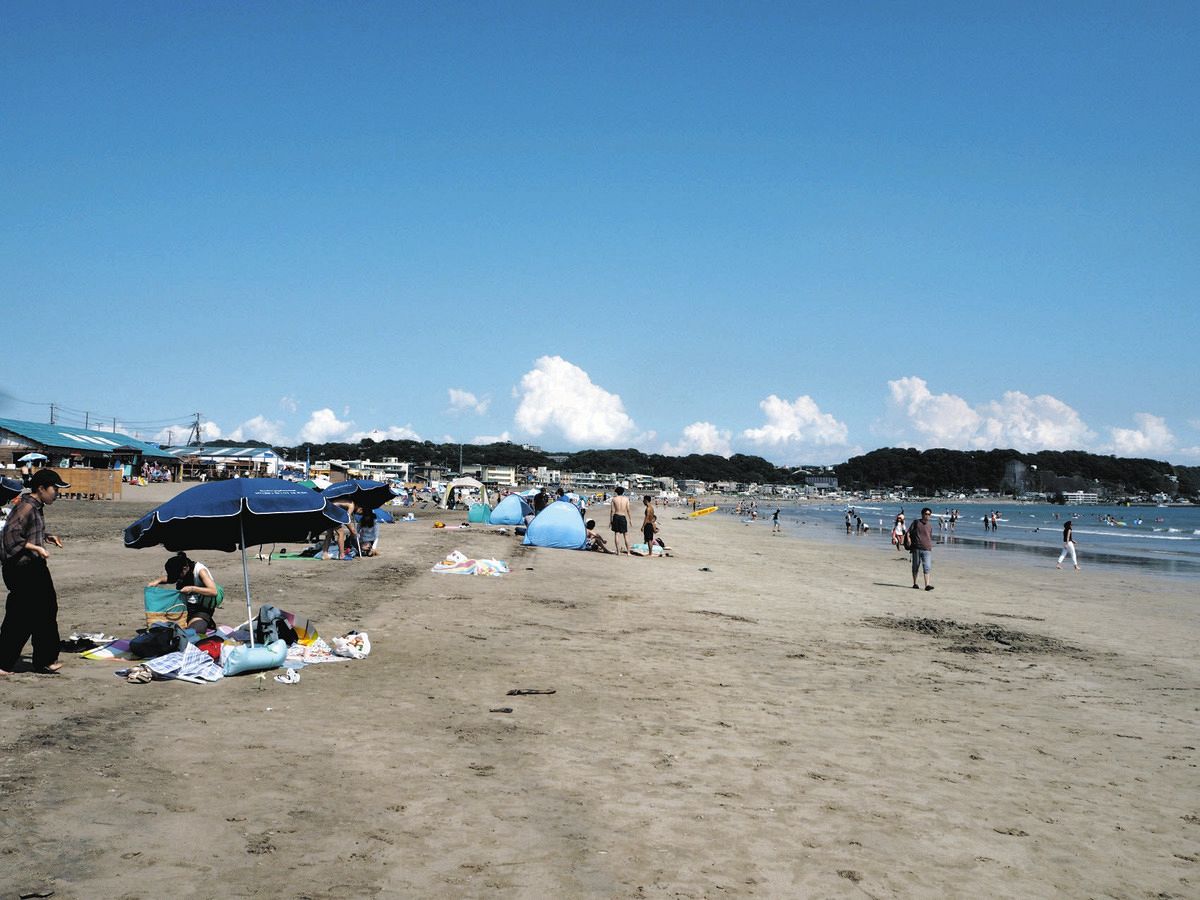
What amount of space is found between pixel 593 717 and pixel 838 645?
5.53 meters

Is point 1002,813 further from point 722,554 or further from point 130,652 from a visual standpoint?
point 722,554

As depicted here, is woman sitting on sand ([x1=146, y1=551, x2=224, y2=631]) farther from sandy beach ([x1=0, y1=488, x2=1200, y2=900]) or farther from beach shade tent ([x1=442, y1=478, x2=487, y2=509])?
beach shade tent ([x1=442, y1=478, x2=487, y2=509])

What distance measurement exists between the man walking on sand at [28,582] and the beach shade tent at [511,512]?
27875 mm

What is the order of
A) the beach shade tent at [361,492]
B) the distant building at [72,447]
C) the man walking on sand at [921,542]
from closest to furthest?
the beach shade tent at [361,492]
the man walking on sand at [921,542]
the distant building at [72,447]

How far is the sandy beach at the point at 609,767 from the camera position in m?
4.42

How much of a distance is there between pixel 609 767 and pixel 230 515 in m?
4.74

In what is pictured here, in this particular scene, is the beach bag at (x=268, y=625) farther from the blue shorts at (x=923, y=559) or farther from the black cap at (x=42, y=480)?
the blue shorts at (x=923, y=559)

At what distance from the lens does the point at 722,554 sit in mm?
30516

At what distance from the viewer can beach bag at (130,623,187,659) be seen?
8.73 meters

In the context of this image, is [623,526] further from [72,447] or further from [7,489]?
[72,447]

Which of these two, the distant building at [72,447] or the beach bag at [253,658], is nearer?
the beach bag at [253,658]

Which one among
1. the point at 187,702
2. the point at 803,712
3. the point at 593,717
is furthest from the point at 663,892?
the point at 187,702

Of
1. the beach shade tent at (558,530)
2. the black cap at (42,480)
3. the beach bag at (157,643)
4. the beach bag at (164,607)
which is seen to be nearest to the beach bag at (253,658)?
the beach bag at (157,643)

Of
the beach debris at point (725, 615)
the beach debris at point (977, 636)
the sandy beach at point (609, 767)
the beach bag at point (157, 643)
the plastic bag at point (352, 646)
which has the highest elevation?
the beach bag at point (157, 643)
